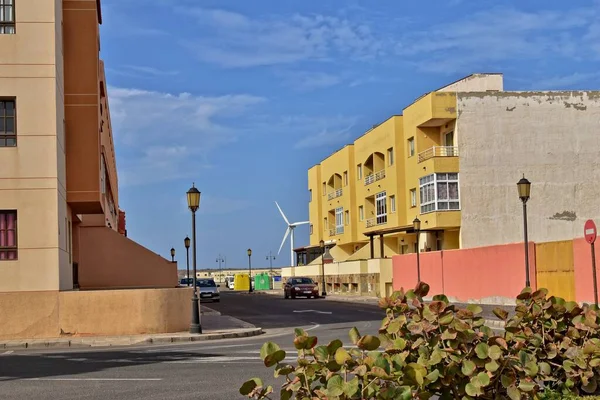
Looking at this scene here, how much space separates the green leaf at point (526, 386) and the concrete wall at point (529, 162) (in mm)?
44338

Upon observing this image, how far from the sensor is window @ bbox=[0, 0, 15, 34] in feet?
74.4

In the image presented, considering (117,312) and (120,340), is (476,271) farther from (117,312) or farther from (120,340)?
(120,340)

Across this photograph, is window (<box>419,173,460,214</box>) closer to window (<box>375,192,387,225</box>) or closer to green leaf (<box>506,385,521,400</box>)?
window (<box>375,192,387,225</box>)

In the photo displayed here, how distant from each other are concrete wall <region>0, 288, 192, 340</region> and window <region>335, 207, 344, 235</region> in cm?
5035

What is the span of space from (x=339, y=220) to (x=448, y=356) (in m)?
68.9

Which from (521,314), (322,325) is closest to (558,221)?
(322,325)

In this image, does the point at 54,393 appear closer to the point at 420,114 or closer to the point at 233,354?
the point at 233,354

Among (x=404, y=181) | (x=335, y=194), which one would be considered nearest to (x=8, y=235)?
(x=404, y=181)

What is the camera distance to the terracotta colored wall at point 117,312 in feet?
73.7

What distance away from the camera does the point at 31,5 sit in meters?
22.7

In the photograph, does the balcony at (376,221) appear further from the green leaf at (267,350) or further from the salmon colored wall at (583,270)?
the green leaf at (267,350)

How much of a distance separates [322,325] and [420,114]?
26507 millimetres

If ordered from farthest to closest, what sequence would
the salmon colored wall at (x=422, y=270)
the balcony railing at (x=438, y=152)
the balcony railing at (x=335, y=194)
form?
the balcony railing at (x=335, y=194), the balcony railing at (x=438, y=152), the salmon colored wall at (x=422, y=270)

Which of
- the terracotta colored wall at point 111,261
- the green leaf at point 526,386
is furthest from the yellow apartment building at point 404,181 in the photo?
the green leaf at point 526,386
